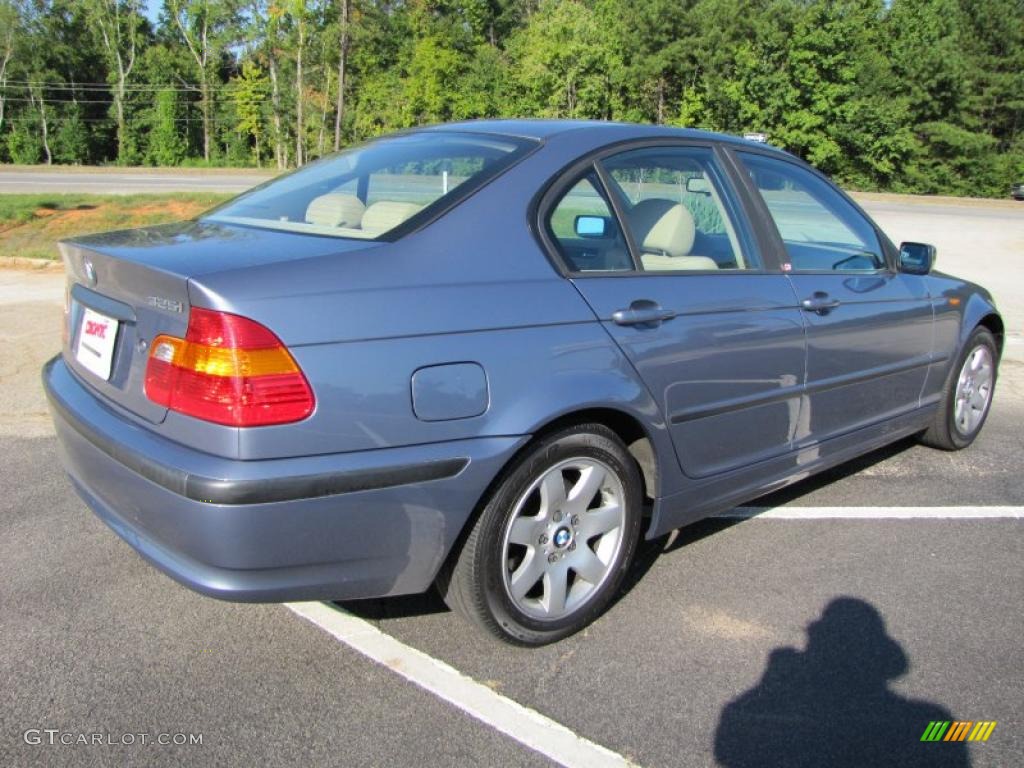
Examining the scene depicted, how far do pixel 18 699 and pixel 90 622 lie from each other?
0.46 meters

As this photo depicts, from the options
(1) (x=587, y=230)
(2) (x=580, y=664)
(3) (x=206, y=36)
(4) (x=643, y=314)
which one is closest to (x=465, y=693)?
(2) (x=580, y=664)

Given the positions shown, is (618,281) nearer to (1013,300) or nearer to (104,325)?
(104,325)

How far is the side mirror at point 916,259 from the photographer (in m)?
4.36

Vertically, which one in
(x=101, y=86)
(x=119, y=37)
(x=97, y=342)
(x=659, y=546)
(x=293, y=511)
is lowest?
(x=659, y=546)

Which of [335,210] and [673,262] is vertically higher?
[335,210]

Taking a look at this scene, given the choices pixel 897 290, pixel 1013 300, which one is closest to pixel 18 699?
pixel 897 290

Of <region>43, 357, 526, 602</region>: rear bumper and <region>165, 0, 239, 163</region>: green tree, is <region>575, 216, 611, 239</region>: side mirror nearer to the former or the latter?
<region>43, 357, 526, 602</region>: rear bumper

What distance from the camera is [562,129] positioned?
10.5 ft

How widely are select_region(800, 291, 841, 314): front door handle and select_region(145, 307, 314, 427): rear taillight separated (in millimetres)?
2196

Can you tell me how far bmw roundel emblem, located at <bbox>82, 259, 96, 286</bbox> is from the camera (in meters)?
2.82

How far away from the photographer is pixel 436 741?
7.89 feet

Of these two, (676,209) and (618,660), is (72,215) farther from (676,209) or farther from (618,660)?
(618,660)

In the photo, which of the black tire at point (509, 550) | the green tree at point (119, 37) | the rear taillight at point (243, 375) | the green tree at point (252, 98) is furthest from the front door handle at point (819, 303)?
the green tree at point (119, 37)

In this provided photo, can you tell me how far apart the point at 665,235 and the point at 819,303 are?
2.55ft
